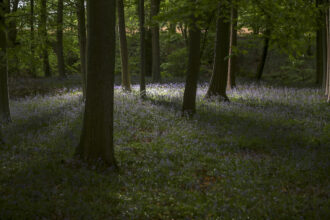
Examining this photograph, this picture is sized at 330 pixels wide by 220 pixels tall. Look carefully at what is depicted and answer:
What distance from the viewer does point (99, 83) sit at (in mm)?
6789

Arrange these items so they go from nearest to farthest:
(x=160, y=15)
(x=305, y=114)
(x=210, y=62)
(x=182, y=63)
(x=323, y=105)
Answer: (x=160, y=15), (x=305, y=114), (x=323, y=105), (x=182, y=63), (x=210, y=62)

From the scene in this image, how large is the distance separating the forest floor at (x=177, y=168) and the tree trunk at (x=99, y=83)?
0.46 metres

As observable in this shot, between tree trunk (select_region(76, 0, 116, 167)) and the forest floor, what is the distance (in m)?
0.46

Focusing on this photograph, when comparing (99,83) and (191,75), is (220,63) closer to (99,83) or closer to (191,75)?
(191,75)

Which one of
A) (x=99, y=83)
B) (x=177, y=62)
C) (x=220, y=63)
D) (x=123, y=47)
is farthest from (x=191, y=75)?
(x=177, y=62)

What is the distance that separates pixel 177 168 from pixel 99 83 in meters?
2.65

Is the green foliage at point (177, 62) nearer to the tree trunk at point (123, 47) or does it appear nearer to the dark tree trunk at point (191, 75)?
the tree trunk at point (123, 47)

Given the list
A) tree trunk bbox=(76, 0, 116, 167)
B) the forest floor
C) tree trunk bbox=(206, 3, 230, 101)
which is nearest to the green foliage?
tree trunk bbox=(206, 3, 230, 101)

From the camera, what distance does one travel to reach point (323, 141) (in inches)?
348

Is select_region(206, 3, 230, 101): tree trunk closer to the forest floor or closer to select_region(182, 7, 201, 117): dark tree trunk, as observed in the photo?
the forest floor

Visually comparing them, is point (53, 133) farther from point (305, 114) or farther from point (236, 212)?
point (305, 114)

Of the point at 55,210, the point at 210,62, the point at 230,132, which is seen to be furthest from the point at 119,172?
the point at 210,62

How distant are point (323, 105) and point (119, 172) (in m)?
10.2

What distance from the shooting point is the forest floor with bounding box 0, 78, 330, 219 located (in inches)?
205
